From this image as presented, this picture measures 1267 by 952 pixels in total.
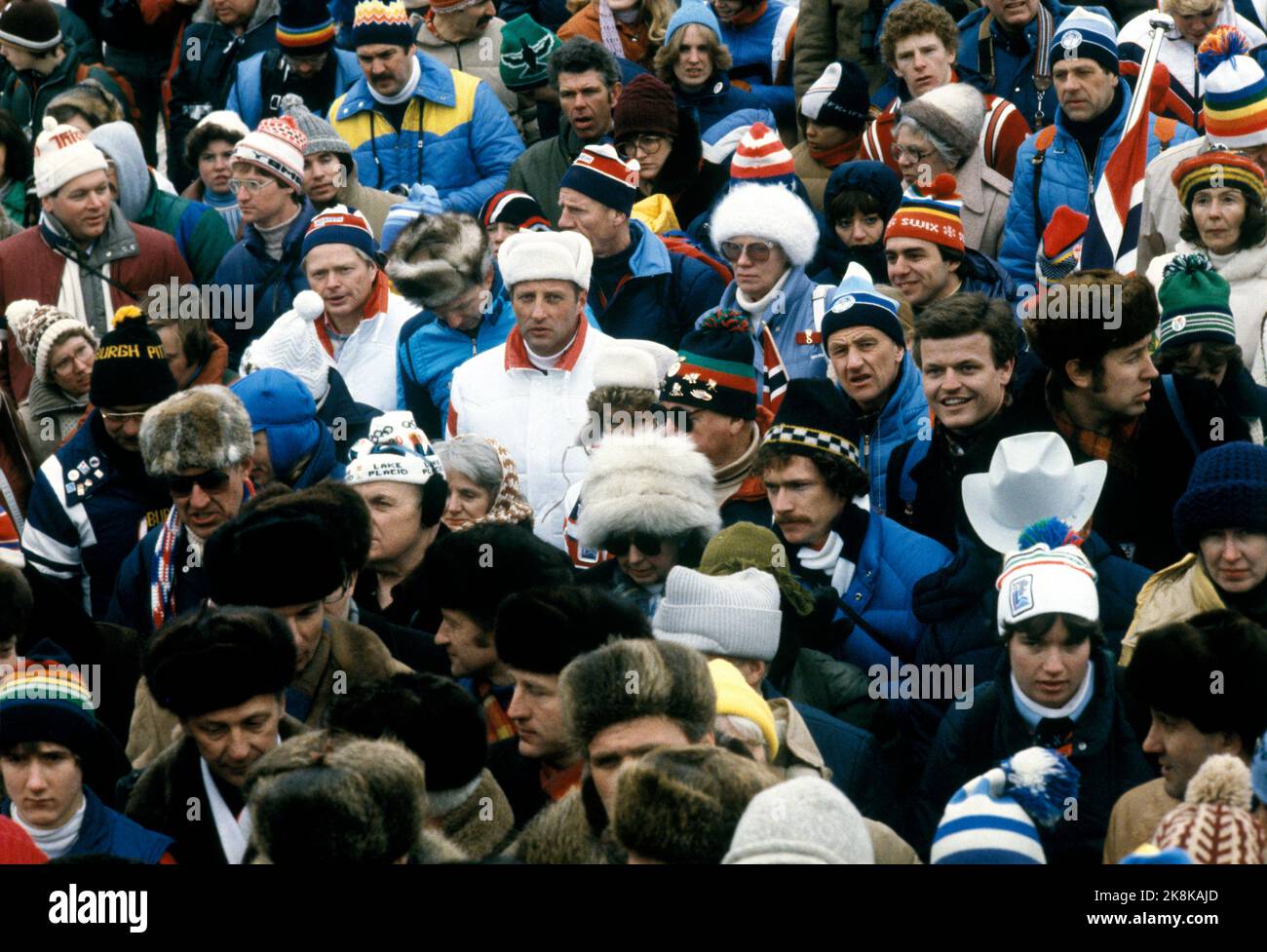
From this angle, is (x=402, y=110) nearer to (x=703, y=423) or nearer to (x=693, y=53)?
(x=693, y=53)

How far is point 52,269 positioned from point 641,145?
7.83 feet

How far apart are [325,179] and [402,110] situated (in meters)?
0.75

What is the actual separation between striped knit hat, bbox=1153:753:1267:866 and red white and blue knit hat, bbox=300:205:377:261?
488 centimetres

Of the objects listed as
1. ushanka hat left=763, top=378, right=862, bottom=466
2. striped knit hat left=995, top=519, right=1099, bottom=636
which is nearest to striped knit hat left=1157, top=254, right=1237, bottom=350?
ushanka hat left=763, top=378, right=862, bottom=466

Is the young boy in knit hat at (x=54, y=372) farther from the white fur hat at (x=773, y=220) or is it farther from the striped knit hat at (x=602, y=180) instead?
the white fur hat at (x=773, y=220)

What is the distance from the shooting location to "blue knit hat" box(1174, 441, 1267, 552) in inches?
223

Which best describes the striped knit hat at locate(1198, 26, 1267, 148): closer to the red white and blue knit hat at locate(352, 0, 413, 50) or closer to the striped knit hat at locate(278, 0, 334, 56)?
the red white and blue knit hat at locate(352, 0, 413, 50)

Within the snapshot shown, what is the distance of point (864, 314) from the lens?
23.7 ft

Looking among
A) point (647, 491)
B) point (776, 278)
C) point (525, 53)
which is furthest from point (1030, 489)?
point (525, 53)

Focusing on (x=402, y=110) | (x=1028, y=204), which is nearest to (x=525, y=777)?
(x=1028, y=204)

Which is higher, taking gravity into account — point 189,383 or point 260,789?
point 189,383

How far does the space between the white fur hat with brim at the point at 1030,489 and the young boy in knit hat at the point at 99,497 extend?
255cm

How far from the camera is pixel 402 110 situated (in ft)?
32.4

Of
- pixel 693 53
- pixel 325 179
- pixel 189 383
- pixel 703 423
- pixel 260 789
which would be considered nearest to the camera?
pixel 260 789
